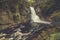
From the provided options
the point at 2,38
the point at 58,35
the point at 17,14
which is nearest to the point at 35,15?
the point at 17,14

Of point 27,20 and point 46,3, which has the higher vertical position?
point 46,3

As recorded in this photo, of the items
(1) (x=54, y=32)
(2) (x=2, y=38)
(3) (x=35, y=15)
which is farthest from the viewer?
(3) (x=35, y=15)

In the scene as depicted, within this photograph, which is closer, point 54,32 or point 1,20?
point 54,32

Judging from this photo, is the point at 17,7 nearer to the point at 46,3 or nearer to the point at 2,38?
the point at 46,3

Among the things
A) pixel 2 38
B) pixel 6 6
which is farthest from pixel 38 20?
pixel 2 38

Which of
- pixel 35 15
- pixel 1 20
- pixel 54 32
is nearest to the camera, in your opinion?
pixel 54 32

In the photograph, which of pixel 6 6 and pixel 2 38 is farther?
pixel 6 6

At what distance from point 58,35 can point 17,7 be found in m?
13.6

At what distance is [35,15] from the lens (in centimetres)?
4028

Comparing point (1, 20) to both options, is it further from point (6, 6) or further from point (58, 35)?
point (58, 35)

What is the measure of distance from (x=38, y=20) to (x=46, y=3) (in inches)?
130

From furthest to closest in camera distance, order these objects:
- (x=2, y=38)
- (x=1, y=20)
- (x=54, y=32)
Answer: (x=1, y=20)
(x=2, y=38)
(x=54, y=32)

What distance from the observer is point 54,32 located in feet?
86.4

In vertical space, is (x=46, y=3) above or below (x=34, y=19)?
above
